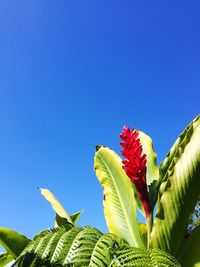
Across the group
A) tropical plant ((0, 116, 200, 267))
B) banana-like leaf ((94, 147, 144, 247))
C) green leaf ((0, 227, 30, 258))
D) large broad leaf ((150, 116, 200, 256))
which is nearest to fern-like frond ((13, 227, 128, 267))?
tropical plant ((0, 116, 200, 267))

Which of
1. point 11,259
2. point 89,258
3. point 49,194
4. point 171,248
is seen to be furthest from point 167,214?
point 11,259

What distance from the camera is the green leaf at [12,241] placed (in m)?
4.04

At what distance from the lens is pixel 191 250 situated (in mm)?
3225

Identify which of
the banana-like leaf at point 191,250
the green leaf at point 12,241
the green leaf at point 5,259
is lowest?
the banana-like leaf at point 191,250

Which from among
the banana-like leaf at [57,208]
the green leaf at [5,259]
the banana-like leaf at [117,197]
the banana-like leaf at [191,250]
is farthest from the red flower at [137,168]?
the green leaf at [5,259]

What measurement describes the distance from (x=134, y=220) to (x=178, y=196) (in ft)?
2.26

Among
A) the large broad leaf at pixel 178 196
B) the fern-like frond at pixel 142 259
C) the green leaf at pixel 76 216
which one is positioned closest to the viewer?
the fern-like frond at pixel 142 259

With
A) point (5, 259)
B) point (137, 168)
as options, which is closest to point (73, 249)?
point (137, 168)

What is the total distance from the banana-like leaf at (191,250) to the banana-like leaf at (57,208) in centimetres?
122

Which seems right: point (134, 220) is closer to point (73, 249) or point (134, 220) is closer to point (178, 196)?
point (178, 196)

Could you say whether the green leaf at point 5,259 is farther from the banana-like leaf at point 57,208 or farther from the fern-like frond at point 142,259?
the fern-like frond at point 142,259

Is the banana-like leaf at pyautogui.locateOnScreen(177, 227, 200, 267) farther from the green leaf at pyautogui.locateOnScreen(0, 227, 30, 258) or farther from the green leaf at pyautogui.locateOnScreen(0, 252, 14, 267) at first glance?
the green leaf at pyautogui.locateOnScreen(0, 252, 14, 267)

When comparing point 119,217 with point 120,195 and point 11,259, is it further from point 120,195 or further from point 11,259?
point 11,259

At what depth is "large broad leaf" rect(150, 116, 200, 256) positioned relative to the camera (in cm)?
301
